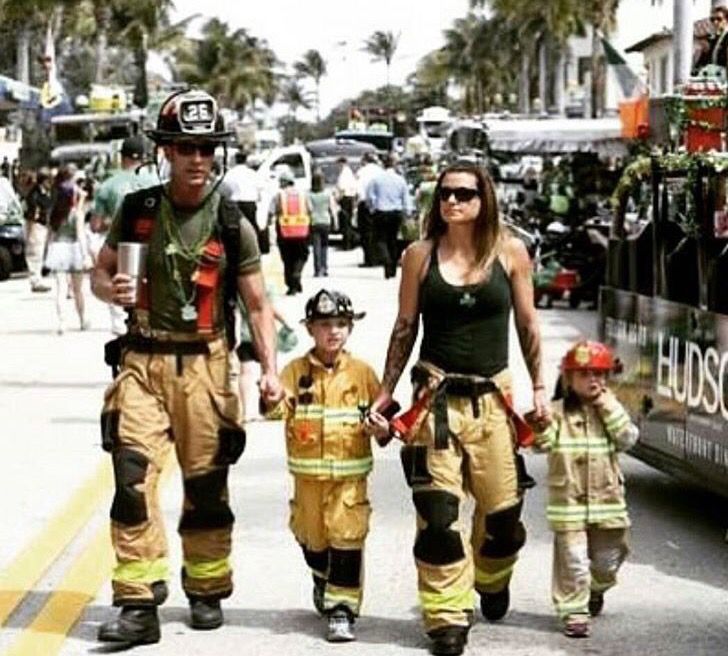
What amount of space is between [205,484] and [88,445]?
548 centimetres

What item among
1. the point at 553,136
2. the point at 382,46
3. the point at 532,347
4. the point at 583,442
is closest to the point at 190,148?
the point at 532,347

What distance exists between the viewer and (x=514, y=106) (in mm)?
103375

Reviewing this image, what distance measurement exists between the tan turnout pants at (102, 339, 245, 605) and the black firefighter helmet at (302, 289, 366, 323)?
364mm

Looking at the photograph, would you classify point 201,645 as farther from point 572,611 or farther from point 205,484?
point 572,611

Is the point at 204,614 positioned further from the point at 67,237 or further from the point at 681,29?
the point at 681,29

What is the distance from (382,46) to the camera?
153875 millimetres

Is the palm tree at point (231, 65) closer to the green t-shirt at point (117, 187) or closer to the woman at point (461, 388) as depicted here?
the green t-shirt at point (117, 187)

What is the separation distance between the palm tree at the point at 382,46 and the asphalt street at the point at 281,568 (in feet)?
461

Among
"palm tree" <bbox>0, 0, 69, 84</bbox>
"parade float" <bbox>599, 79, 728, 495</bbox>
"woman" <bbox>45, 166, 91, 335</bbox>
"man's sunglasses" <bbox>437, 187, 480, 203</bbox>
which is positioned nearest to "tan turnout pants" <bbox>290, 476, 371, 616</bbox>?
"man's sunglasses" <bbox>437, 187, 480, 203</bbox>

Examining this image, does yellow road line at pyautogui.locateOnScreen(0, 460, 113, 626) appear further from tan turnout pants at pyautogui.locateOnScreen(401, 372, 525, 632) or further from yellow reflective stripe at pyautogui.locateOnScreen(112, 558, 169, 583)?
tan turnout pants at pyautogui.locateOnScreen(401, 372, 525, 632)

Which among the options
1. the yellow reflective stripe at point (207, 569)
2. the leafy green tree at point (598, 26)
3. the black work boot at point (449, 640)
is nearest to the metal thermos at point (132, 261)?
the yellow reflective stripe at point (207, 569)

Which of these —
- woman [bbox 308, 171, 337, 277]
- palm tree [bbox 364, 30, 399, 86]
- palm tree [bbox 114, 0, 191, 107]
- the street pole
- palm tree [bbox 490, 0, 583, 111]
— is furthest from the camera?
palm tree [bbox 364, 30, 399, 86]

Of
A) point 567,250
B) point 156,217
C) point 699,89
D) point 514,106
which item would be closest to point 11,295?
point 567,250

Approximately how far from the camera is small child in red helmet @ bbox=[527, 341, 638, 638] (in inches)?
297
